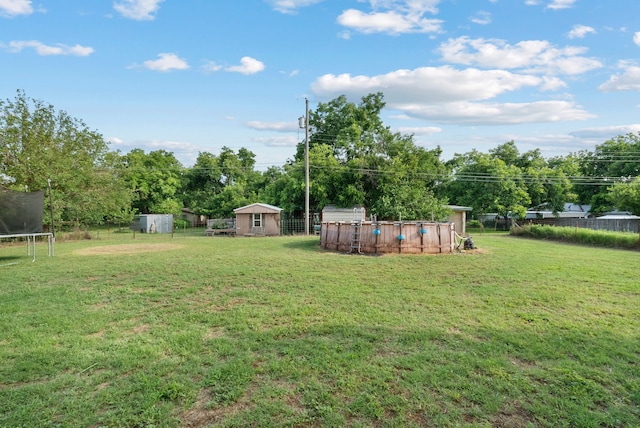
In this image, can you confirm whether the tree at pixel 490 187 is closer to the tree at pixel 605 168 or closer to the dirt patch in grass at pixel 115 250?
the tree at pixel 605 168

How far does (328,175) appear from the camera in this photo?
25188mm

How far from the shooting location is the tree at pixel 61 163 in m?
18.1

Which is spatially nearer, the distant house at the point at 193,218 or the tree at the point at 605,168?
the tree at the point at 605,168

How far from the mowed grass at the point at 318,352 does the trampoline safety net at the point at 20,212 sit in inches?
163

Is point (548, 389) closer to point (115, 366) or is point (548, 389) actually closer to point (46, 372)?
point (115, 366)

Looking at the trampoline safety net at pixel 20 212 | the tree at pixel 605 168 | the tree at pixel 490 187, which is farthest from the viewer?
the tree at pixel 605 168

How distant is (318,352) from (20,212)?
11183 mm

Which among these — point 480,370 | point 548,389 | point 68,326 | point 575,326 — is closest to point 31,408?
point 68,326

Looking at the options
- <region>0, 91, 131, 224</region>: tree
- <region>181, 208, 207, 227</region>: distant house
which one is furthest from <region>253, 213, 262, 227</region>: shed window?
<region>181, 208, 207, 227</region>: distant house

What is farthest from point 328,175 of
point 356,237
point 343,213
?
point 356,237

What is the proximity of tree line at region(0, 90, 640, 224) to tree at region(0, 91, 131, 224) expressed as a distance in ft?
0.18

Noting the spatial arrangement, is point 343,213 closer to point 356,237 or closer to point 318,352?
point 356,237

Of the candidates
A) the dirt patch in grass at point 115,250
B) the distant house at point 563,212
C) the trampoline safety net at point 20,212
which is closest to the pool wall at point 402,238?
the dirt patch in grass at point 115,250

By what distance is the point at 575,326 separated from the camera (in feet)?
15.5
